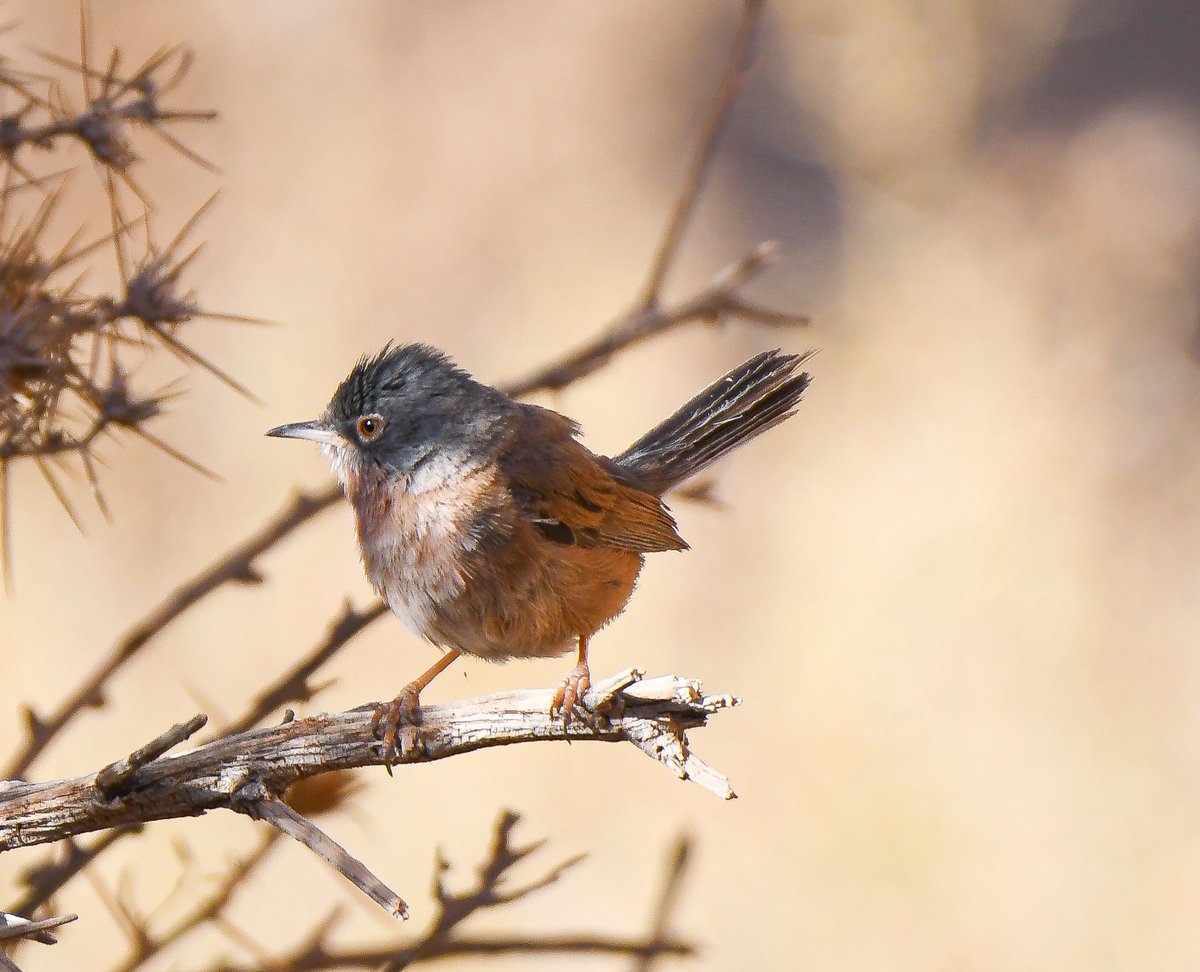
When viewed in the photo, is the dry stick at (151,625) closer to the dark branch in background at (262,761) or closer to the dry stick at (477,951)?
the dark branch in background at (262,761)

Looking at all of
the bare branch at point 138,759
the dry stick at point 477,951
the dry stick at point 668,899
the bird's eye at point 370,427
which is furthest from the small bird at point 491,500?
the bare branch at point 138,759

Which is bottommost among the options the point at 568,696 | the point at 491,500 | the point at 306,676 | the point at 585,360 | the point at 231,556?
the point at 568,696

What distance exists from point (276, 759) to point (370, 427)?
59.1 inches

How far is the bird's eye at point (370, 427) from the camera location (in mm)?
3768

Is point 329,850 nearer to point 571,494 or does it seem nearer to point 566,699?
point 566,699

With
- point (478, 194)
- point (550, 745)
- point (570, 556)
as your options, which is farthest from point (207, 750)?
point (478, 194)

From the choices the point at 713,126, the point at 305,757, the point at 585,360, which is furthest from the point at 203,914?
the point at 713,126

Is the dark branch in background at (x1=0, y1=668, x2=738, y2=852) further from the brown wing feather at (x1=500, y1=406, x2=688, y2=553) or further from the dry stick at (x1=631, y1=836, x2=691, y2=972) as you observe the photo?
the brown wing feather at (x1=500, y1=406, x2=688, y2=553)

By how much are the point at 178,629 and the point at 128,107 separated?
17.4 ft

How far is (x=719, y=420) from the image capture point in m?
4.17

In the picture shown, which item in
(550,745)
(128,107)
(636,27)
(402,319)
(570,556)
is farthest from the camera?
(636,27)

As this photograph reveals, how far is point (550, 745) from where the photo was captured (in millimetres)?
7254

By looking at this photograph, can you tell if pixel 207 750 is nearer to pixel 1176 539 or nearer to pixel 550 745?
pixel 550 745

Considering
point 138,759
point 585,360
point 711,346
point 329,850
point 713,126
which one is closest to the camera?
point 329,850
